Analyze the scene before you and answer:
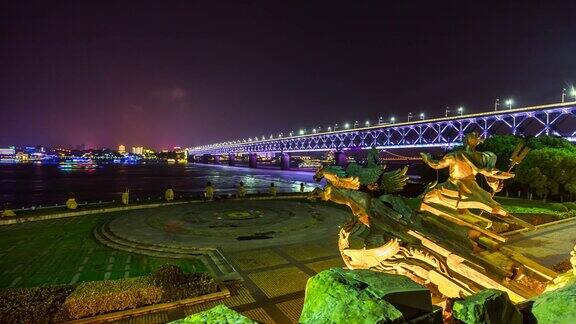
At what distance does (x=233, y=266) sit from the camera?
15570mm

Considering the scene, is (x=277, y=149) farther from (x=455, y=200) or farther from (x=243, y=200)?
(x=455, y=200)

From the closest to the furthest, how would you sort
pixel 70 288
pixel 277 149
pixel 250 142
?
pixel 70 288 < pixel 277 149 < pixel 250 142

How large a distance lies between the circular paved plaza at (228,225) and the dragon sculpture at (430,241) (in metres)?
11.5

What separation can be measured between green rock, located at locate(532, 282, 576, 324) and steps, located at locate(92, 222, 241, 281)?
39.3ft

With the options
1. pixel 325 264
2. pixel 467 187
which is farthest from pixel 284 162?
pixel 467 187

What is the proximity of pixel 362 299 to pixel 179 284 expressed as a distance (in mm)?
10527

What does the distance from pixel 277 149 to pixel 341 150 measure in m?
48.6

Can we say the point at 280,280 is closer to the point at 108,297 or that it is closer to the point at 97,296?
the point at 108,297

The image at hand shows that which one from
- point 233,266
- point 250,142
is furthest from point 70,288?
point 250,142

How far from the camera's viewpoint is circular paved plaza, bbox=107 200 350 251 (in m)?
19.7

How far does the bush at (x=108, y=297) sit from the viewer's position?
10.2m

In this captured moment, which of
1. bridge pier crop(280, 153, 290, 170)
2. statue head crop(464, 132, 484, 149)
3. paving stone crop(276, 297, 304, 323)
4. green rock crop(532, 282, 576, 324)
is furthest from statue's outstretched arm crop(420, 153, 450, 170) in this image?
bridge pier crop(280, 153, 290, 170)

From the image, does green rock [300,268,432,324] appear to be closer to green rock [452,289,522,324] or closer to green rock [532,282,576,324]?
green rock [452,289,522,324]

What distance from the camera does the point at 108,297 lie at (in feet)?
35.5
